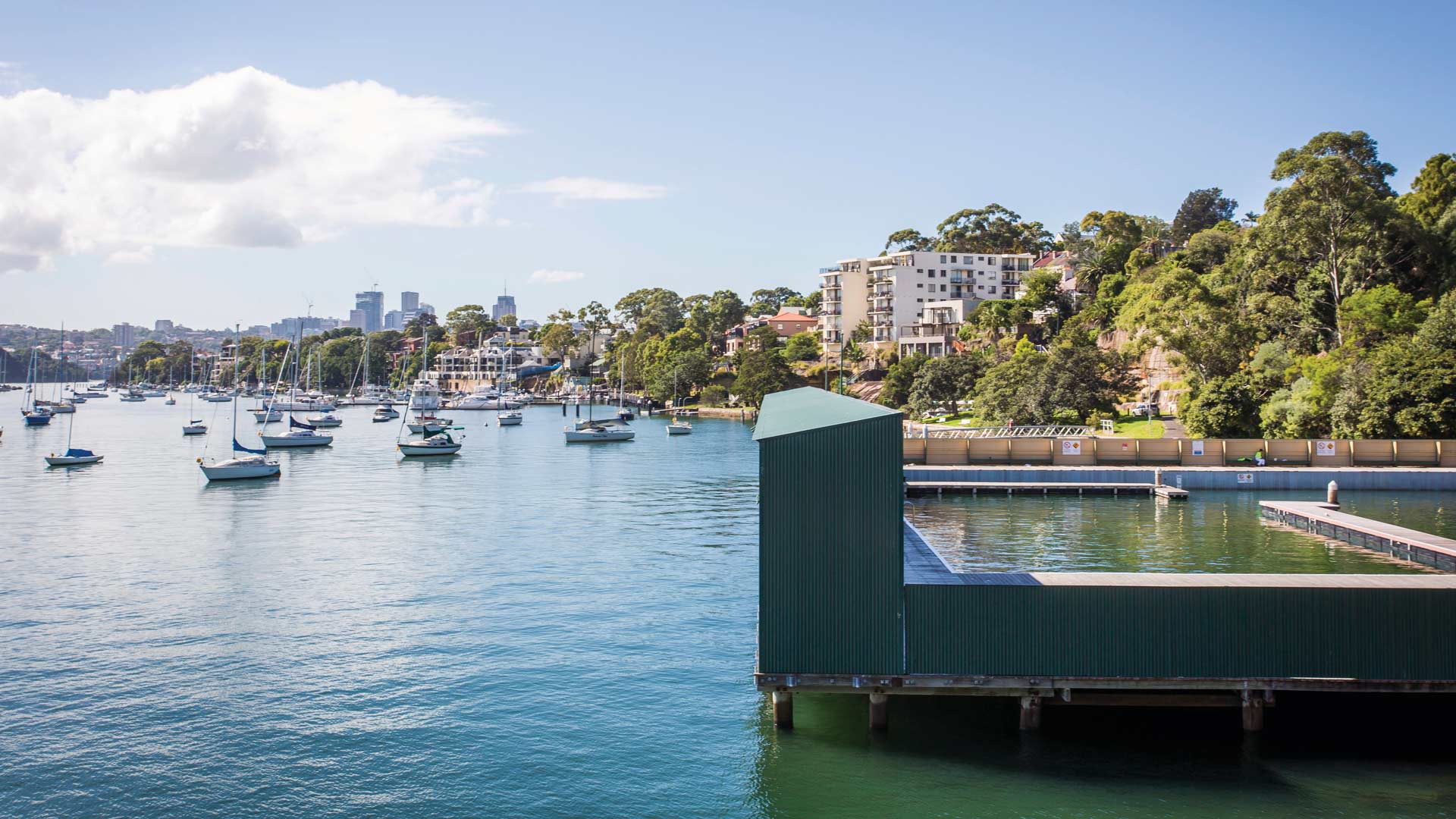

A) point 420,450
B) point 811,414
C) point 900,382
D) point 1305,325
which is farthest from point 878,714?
point 900,382

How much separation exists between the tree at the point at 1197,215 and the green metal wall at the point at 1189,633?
5471 inches

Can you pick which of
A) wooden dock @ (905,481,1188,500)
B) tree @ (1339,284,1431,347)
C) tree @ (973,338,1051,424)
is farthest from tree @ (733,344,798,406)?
wooden dock @ (905,481,1188,500)

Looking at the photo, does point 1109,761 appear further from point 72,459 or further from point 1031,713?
point 72,459

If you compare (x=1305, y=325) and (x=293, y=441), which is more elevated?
(x=1305, y=325)

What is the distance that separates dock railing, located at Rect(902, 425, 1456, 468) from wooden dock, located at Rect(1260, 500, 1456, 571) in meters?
14.3

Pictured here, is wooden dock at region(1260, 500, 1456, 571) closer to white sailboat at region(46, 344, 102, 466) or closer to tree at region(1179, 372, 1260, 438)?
tree at region(1179, 372, 1260, 438)

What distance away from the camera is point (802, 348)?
169m

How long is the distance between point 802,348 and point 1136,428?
88471mm

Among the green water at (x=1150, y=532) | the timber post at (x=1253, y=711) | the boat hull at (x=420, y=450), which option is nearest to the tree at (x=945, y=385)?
the green water at (x=1150, y=532)

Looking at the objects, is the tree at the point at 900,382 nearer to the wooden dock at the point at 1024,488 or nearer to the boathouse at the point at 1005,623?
the wooden dock at the point at 1024,488

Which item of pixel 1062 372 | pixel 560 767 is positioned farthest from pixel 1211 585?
pixel 1062 372

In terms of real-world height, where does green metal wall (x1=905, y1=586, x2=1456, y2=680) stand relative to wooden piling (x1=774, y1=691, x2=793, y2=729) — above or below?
above

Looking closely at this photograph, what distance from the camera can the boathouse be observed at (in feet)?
69.5

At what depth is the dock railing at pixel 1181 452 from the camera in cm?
6331
